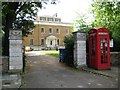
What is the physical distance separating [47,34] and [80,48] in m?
52.0

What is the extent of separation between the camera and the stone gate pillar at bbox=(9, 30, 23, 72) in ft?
43.6

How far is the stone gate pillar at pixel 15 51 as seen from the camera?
13302 mm

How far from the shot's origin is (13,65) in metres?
13.3

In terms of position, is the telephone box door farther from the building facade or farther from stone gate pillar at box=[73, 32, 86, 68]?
the building facade

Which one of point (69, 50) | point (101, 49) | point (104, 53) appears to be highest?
point (101, 49)

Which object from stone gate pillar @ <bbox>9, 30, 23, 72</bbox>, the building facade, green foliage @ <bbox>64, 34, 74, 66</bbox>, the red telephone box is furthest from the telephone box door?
the building facade

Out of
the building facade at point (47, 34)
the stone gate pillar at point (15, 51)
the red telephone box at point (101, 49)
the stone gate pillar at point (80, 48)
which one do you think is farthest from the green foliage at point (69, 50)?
the building facade at point (47, 34)

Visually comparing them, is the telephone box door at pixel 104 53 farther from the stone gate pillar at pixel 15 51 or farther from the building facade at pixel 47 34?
the building facade at pixel 47 34

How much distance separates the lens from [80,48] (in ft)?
49.8

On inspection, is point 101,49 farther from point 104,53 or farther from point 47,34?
point 47,34

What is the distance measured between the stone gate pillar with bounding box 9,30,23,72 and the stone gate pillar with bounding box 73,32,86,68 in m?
3.83

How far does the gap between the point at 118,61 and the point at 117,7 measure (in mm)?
4203

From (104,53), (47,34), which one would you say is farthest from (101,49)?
(47,34)

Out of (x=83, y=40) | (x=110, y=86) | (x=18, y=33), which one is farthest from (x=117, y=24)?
(x=110, y=86)
